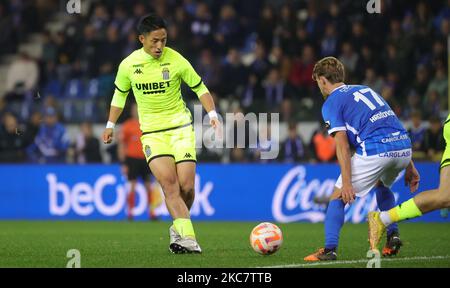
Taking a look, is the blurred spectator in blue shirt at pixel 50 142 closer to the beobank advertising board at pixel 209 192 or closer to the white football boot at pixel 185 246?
the beobank advertising board at pixel 209 192

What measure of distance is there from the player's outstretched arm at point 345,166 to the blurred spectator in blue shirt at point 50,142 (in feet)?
36.9

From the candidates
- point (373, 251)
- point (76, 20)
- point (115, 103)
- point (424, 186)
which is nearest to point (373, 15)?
point (424, 186)

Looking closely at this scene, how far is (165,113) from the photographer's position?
10320 mm

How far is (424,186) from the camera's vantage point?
55.0ft

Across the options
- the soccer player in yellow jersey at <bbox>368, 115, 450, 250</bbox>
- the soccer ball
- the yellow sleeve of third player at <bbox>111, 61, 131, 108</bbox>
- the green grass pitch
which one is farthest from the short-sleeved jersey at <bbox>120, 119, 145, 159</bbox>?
the soccer player in yellow jersey at <bbox>368, 115, 450, 250</bbox>

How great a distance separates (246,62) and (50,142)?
514cm

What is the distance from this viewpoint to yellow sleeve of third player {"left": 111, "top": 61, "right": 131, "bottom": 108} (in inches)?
408

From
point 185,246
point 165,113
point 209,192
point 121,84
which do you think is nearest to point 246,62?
point 209,192

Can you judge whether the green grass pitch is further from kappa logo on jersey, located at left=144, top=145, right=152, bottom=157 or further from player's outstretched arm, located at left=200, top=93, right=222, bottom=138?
player's outstretched arm, located at left=200, top=93, right=222, bottom=138

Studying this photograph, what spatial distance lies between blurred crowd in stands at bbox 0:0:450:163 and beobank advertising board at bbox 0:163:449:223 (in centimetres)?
70

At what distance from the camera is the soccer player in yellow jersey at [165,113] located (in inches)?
397

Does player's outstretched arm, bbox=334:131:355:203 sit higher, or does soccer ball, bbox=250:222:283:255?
player's outstretched arm, bbox=334:131:355:203

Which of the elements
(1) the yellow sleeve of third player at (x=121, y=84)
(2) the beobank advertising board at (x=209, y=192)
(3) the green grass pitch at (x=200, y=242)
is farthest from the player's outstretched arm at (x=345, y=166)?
(2) the beobank advertising board at (x=209, y=192)

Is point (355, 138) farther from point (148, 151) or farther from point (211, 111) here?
point (148, 151)
